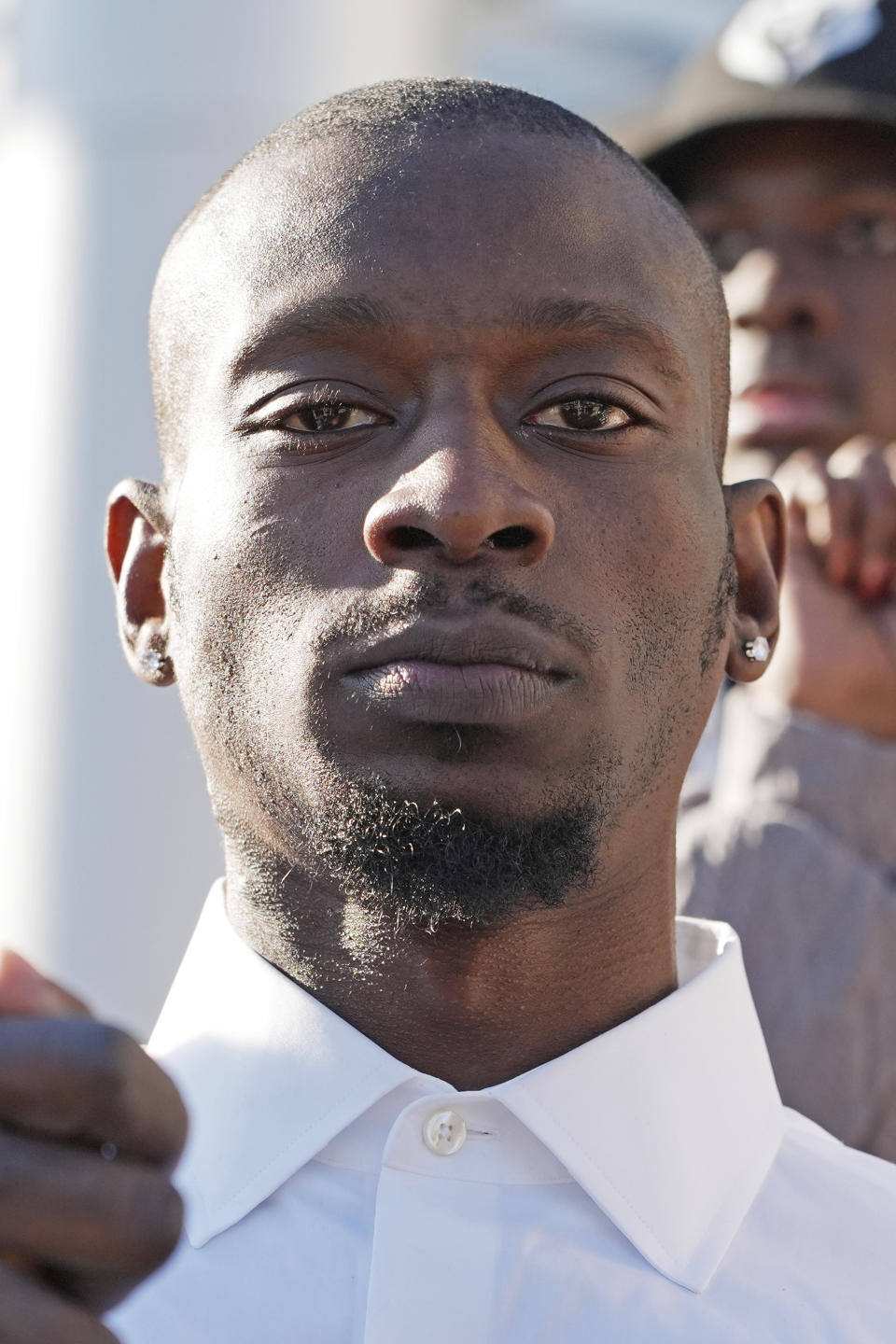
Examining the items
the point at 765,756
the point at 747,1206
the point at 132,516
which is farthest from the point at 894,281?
the point at 747,1206

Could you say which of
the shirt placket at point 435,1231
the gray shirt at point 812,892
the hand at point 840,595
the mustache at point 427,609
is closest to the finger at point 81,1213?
the shirt placket at point 435,1231

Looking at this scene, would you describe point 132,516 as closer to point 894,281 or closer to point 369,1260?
point 369,1260

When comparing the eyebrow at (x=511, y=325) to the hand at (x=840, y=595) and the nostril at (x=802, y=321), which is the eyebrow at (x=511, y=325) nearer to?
the hand at (x=840, y=595)

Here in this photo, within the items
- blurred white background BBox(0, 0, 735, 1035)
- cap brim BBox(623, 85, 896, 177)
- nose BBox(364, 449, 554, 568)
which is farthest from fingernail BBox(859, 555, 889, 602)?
blurred white background BBox(0, 0, 735, 1035)

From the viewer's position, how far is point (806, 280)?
11.4ft

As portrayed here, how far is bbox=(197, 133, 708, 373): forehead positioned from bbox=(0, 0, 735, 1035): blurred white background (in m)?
2.18

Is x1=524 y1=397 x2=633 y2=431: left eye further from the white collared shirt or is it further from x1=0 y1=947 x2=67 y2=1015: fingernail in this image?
x1=0 y1=947 x2=67 y2=1015: fingernail

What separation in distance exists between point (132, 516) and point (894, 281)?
70.5 inches

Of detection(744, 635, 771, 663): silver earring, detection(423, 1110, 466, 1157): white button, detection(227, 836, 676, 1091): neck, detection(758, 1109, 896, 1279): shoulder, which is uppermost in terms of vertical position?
detection(744, 635, 771, 663): silver earring

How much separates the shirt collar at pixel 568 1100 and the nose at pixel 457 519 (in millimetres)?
583

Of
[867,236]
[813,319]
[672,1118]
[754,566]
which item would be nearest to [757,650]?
[754,566]

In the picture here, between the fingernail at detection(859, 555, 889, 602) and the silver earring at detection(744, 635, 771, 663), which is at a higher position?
the fingernail at detection(859, 555, 889, 602)

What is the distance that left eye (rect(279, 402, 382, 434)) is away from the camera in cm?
215

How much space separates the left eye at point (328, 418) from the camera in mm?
2155
